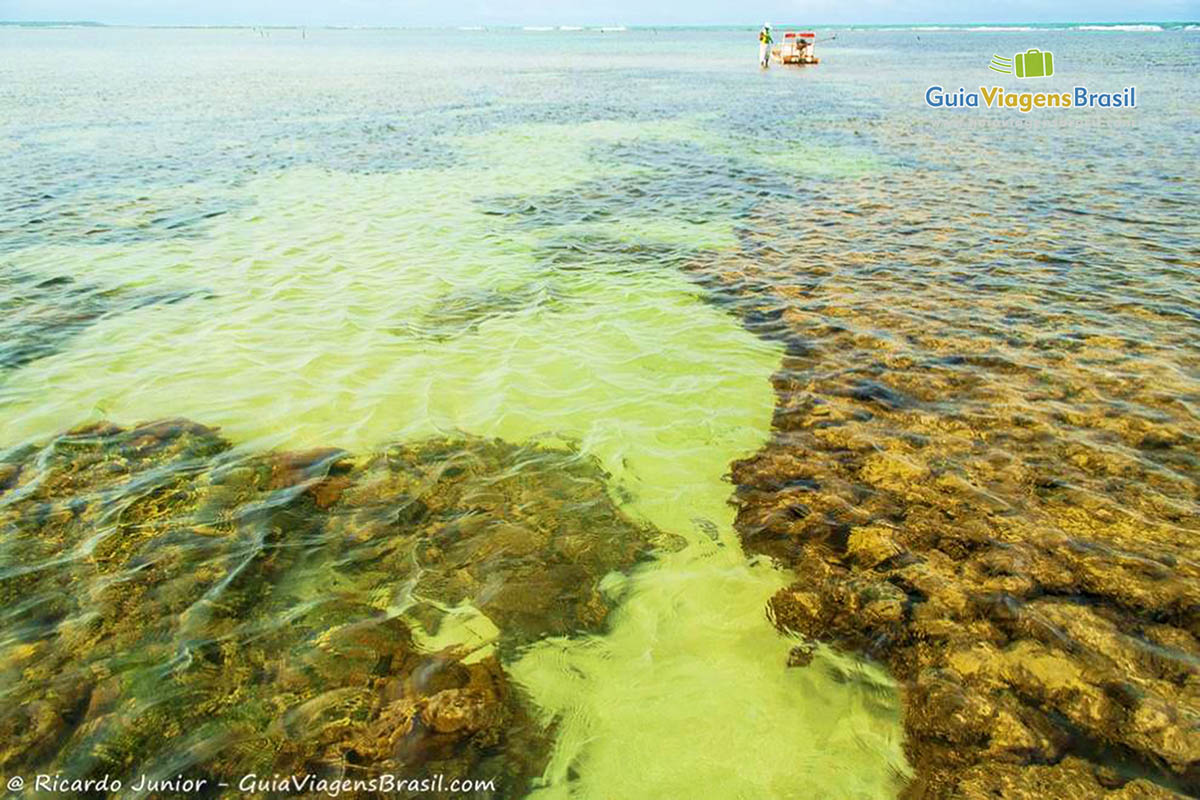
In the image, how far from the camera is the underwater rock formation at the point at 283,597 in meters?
3.61

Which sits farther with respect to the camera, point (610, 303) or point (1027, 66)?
point (1027, 66)

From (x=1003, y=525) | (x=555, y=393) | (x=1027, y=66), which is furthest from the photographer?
(x=1027, y=66)

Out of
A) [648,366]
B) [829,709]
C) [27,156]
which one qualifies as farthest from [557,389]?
[27,156]

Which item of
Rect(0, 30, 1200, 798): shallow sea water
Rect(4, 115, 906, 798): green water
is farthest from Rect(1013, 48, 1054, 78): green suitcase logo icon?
Rect(4, 115, 906, 798): green water

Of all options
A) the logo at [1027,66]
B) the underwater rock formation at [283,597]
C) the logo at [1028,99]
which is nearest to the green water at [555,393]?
the underwater rock formation at [283,597]

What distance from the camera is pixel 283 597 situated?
4.64 metres

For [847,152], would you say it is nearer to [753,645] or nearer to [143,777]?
[753,645]

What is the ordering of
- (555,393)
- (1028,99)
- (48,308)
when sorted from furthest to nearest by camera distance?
(1028,99) < (48,308) < (555,393)

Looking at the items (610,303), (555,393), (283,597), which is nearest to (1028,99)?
(610,303)

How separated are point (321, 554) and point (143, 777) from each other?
1.86 m

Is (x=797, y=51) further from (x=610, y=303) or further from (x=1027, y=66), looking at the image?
(x=610, y=303)

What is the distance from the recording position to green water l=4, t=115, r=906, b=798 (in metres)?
3.82

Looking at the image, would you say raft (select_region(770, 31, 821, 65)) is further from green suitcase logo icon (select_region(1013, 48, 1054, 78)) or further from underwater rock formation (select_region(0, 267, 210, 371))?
underwater rock formation (select_region(0, 267, 210, 371))

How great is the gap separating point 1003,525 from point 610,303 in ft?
22.5
